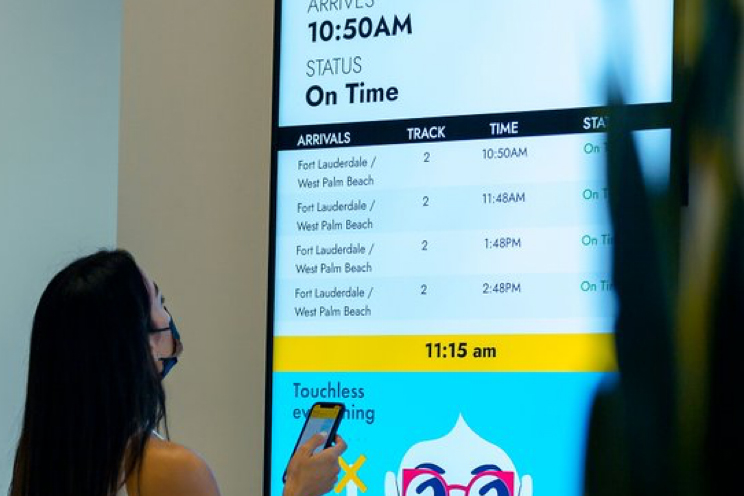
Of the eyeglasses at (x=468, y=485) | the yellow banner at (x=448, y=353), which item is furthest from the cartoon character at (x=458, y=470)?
the yellow banner at (x=448, y=353)

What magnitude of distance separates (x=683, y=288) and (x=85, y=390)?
130 cm

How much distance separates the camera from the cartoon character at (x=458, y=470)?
2.75 m

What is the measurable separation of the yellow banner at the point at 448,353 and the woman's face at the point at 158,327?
683 mm

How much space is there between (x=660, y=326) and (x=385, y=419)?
2.19ft

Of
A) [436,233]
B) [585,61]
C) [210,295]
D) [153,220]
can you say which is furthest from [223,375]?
[585,61]

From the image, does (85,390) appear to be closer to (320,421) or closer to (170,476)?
(170,476)

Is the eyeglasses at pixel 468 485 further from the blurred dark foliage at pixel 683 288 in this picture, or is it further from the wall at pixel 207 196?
the wall at pixel 207 196

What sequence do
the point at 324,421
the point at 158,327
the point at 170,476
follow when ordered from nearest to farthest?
the point at 170,476 < the point at 158,327 < the point at 324,421

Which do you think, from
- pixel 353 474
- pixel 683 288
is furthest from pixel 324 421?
pixel 683 288

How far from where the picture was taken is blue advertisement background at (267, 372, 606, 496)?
2707 mm

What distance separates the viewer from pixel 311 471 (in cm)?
232

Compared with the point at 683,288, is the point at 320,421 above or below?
below

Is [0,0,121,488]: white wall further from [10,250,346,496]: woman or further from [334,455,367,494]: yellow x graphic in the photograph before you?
[10,250,346,496]: woman

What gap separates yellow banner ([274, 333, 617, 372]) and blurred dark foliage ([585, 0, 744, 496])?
0.28 feet
